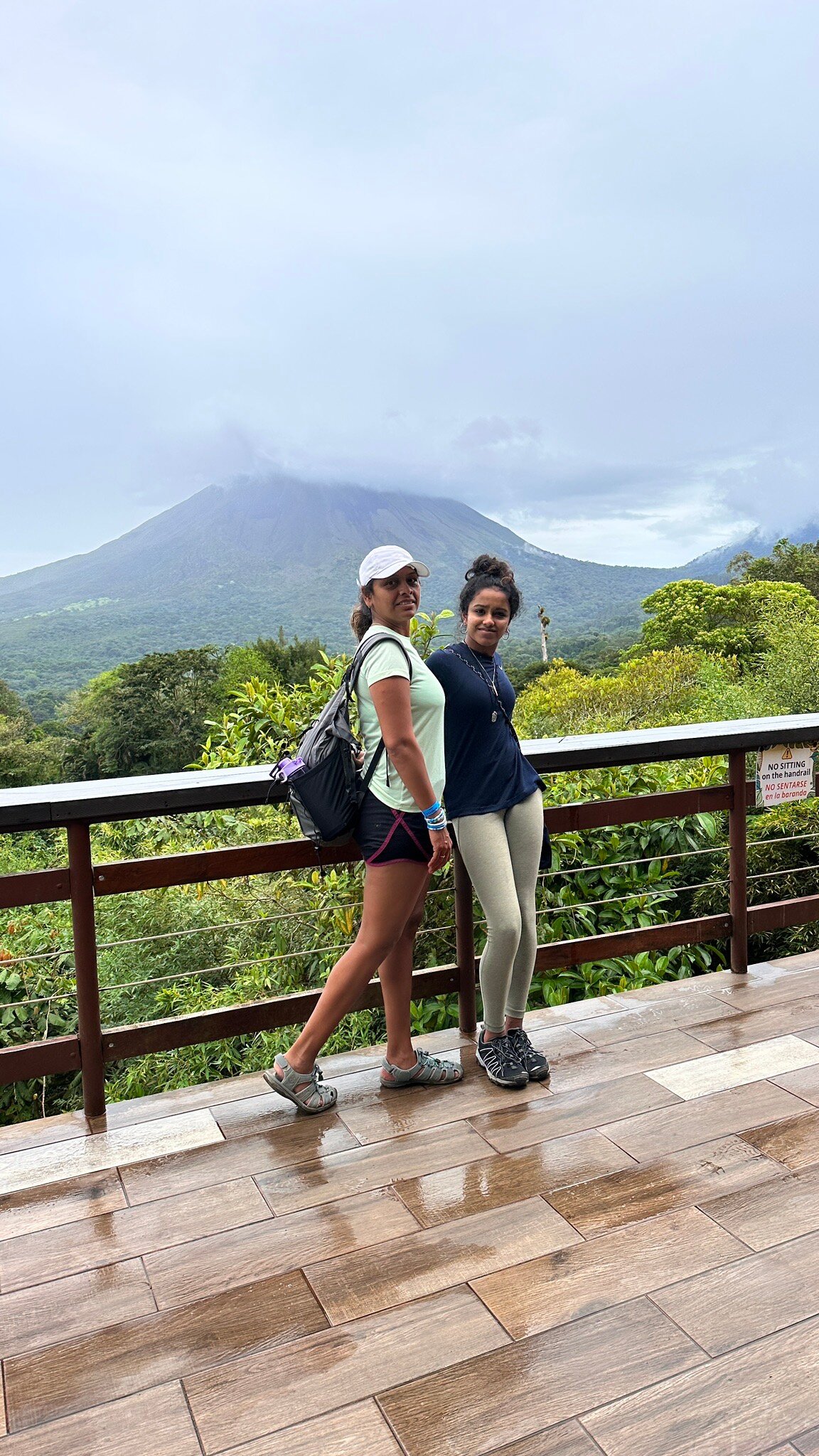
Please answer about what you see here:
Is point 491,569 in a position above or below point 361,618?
above

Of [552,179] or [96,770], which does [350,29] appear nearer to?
[552,179]

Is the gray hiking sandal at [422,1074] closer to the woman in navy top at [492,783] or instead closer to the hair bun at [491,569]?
the woman in navy top at [492,783]

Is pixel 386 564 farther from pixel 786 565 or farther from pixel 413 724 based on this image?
pixel 786 565

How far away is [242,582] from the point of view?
82812mm

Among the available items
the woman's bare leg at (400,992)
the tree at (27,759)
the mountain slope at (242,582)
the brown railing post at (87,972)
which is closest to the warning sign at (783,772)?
the woman's bare leg at (400,992)

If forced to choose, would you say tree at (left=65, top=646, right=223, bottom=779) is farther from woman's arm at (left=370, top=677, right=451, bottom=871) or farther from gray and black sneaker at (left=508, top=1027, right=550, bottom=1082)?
woman's arm at (left=370, top=677, right=451, bottom=871)

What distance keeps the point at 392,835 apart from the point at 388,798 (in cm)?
8

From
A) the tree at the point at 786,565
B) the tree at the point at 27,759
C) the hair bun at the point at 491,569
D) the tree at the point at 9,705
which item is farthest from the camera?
the tree at the point at 786,565

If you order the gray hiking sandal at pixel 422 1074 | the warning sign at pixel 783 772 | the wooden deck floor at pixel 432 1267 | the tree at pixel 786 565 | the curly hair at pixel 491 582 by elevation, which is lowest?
the wooden deck floor at pixel 432 1267

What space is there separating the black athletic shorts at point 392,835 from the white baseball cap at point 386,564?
0.49 meters

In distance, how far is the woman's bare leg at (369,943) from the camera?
2232mm

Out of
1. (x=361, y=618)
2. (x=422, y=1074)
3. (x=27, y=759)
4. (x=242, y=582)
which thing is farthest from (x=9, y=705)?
(x=242, y=582)

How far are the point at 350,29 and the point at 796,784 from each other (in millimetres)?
88105

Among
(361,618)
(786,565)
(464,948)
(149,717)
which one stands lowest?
(149,717)
